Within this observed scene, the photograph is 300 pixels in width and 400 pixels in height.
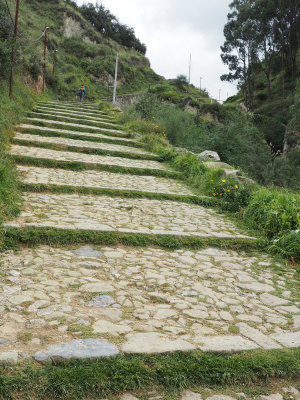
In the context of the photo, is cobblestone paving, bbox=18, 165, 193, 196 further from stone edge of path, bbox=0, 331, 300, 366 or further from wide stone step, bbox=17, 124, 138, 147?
stone edge of path, bbox=0, 331, 300, 366

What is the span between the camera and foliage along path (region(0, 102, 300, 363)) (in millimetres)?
2133

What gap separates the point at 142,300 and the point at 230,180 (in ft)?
14.2

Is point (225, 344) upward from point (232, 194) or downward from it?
downward

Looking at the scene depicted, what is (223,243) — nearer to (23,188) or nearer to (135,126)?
(23,188)

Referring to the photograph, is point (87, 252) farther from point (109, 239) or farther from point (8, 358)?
point (8, 358)

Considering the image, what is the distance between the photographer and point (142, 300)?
271 cm

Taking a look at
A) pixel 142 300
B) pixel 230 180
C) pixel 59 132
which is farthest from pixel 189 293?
pixel 59 132

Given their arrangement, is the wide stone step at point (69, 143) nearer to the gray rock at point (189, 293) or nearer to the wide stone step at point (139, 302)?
the wide stone step at point (139, 302)

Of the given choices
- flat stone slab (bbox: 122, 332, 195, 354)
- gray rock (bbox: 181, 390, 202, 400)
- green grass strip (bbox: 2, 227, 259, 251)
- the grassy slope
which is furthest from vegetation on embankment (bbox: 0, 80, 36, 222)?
the grassy slope

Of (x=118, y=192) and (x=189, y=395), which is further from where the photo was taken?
(x=118, y=192)

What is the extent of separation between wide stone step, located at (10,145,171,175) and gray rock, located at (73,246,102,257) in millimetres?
3944

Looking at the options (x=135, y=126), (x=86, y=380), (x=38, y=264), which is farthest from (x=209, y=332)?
(x=135, y=126)

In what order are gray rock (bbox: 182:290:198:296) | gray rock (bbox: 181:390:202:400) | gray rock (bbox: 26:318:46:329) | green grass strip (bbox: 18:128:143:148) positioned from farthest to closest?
green grass strip (bbox: 18:128:143:148), gray rock (bbox: 182:290:198:296), gray rock (bbox: 26:318:46:329), gray rock (bbox: 181:390:202:400)

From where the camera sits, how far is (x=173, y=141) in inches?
542
